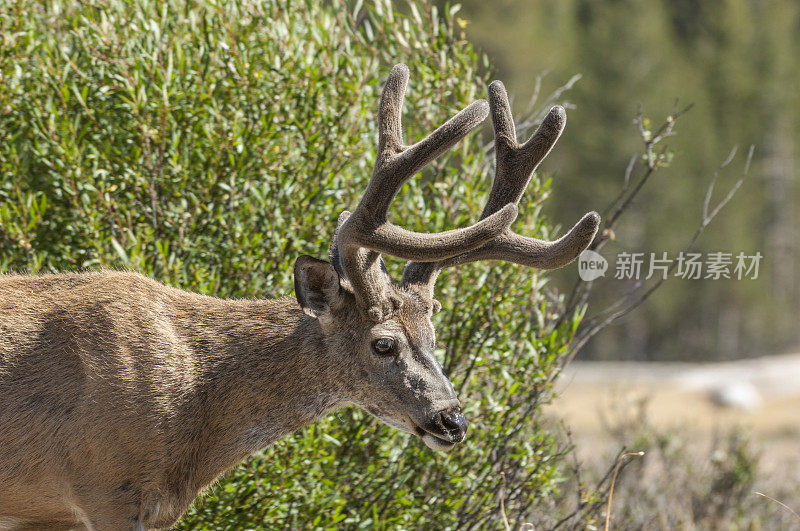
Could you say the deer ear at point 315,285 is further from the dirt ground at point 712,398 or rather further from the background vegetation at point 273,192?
the dirt ground at point 712,398

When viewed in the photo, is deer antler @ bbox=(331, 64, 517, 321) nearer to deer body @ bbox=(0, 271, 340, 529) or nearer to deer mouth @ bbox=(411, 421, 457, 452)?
deer body @ bbox=(0, 271, 340, 529)

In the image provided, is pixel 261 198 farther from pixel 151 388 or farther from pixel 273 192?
pixel 151 388

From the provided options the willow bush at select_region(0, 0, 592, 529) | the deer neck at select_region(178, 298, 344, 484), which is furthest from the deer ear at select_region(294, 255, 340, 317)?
the willow bush at select_region(0, 0, 592, 529)

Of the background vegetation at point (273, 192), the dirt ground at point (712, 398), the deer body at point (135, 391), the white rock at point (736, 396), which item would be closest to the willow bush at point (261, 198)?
the background vegetation at point (273, 192)

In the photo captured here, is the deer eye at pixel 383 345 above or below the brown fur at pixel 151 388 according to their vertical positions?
above

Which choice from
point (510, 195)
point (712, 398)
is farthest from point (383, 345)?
point (712, 398)

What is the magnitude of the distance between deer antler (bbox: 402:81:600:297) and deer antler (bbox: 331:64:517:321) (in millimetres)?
276

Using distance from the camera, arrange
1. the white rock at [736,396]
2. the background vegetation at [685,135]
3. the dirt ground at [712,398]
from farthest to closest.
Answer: the background vegetation at [685,135] → the white rock at [736,396] → the dirt ground at [712,398]

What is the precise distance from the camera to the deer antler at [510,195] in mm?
4824

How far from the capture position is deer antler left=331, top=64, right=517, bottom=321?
429cm

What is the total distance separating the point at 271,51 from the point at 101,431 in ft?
9.63

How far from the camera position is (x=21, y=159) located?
6.24 meters

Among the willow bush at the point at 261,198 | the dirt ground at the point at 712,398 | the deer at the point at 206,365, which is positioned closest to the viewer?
the deer at the point at 206,365

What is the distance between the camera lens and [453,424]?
4.57 m
